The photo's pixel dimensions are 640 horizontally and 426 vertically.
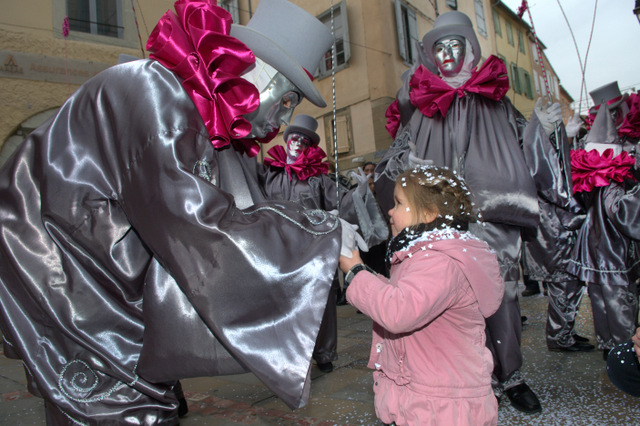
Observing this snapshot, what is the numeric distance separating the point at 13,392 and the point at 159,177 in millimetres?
2792

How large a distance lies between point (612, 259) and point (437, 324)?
2393mm

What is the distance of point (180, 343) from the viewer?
1.23 metres

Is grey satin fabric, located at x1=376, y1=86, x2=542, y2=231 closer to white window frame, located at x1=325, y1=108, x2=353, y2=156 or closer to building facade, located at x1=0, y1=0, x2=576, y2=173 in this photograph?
building facade, located at x1=0, y1=0, x2=576, y2=173

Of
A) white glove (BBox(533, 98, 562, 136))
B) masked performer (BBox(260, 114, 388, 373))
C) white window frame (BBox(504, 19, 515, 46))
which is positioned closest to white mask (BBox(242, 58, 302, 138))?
white glove (BBox(533, 98, 562, 136))

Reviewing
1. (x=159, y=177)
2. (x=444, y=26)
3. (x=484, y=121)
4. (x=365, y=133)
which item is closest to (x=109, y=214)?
(x=159, y=177)

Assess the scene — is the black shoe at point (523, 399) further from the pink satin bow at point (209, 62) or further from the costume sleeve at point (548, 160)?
the pink satin bow at point (209, 62)

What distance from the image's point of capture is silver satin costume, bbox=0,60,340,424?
119 cm

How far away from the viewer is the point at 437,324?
156 centimetres

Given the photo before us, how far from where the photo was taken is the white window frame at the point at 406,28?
12000 mm

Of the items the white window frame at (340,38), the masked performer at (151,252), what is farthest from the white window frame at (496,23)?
the masked performer at (151,252)

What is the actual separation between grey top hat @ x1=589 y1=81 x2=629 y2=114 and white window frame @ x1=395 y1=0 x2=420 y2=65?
8.06 metres

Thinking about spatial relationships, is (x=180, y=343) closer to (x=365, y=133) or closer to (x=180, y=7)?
(x=180, y=7)

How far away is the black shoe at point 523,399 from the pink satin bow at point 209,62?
1887 millimetres

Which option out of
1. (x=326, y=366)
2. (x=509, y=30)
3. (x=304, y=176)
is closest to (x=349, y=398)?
(x=326, y=366)
